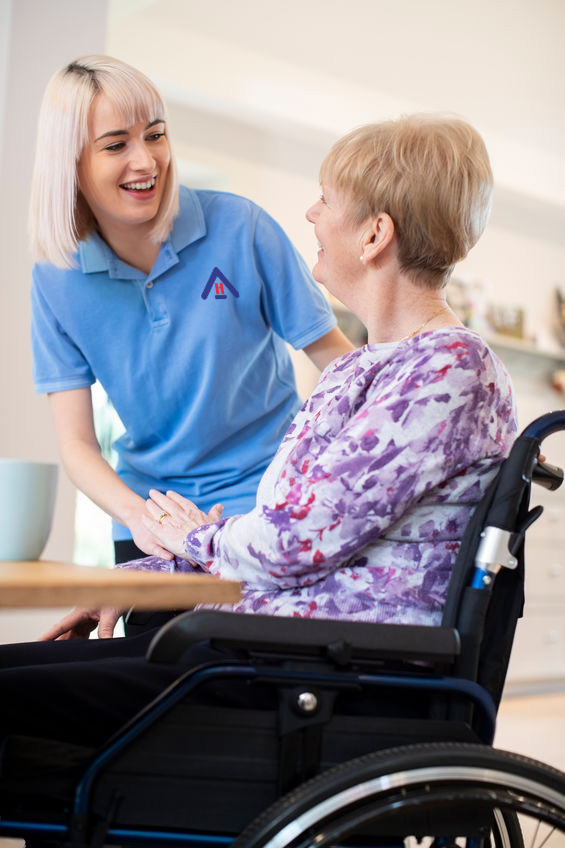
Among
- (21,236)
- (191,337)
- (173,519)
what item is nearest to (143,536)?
(173,519)

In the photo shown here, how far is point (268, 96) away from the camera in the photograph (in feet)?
14.3

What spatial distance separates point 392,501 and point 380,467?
0.13 feet

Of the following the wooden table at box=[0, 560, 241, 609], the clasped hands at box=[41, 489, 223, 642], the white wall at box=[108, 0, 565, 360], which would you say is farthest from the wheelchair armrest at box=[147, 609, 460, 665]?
the white wall at box=[108, 0, 565, 360]

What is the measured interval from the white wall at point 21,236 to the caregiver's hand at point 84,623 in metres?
1.16

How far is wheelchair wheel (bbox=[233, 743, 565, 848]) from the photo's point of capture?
2.75 feet

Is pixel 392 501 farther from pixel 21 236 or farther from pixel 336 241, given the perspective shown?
pixel 21 236

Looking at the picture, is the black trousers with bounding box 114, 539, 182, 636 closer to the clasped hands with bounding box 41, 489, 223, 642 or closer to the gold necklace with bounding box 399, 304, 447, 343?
the clasped hands with bounding box 41, 489, 223, 642

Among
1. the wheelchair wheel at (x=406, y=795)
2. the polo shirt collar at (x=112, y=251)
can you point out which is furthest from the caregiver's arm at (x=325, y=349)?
the wheelchair wheel at (x=406, y=795)

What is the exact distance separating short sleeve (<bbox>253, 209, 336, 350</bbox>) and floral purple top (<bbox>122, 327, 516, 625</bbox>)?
2.07 feet

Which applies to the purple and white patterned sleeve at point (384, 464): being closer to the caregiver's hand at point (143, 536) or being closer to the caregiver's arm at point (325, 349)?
the caregiver's hand at point (143, 536)

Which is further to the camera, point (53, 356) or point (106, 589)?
point (53, 356)

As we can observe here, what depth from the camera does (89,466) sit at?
66.7 inches

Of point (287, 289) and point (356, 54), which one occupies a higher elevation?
point (356, 54)

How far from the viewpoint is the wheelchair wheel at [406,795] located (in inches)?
33.0
